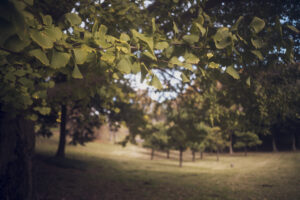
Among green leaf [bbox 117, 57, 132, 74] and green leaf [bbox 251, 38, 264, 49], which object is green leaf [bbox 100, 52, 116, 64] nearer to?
Result: green leaf [bbox 117, 57, 132, 74]

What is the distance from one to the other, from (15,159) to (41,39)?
190 inches

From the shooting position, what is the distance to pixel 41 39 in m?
1.34

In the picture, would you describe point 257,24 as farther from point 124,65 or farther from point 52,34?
point 52,34

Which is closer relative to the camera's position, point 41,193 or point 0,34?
point 0,34

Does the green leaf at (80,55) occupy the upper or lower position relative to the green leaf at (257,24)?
lower

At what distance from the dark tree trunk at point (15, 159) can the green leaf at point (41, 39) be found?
15.6 feet

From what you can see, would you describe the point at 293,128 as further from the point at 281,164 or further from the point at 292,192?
the point at 292,192

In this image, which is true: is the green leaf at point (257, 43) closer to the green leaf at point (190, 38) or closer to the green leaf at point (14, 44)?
the green leaf at point (190, 38)

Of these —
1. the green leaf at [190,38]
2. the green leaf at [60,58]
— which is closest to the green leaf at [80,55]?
the green leaf at [60,58]

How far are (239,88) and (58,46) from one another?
449 cm

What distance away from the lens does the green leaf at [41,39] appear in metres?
1.30

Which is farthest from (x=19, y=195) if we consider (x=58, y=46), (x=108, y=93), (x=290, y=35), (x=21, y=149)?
(x=290, y=35)

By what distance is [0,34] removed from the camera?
3.44 ft

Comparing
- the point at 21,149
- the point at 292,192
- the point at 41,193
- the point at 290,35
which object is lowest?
the point at 41,193
